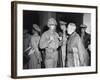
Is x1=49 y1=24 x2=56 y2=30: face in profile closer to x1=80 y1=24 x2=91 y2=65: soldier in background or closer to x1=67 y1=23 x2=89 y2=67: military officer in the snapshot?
x1=67 y1=23 x2=89 y2=67: military officer

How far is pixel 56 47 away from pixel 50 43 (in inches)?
2.1

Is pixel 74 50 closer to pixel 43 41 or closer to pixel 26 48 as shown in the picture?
pixel 43 41

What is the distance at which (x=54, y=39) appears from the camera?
5.65ft

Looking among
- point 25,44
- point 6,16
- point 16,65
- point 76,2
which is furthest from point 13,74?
point 76,2

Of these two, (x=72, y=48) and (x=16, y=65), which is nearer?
(x=16, y=65)

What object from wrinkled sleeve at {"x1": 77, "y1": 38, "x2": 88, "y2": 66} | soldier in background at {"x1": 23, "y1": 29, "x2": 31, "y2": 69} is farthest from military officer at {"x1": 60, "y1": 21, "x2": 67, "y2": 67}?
soldier in background at {"x1": 23, "y1": 29, "x2": 31, "y2": 69}

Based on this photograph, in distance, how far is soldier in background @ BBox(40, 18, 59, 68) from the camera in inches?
66.6

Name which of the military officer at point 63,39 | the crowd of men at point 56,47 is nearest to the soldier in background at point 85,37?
the crowd of men at point 56,47

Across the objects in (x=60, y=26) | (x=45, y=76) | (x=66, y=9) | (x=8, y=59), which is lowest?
(x=45, y=76)

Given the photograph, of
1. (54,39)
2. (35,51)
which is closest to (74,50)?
(54,39)

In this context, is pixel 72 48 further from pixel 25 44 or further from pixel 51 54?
pixel 25 44

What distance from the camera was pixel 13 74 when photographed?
1.59 metres

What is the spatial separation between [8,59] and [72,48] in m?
0.46

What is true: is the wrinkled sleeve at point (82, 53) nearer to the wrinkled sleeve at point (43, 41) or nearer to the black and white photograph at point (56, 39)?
the black and white photograph at point (56, 39)
